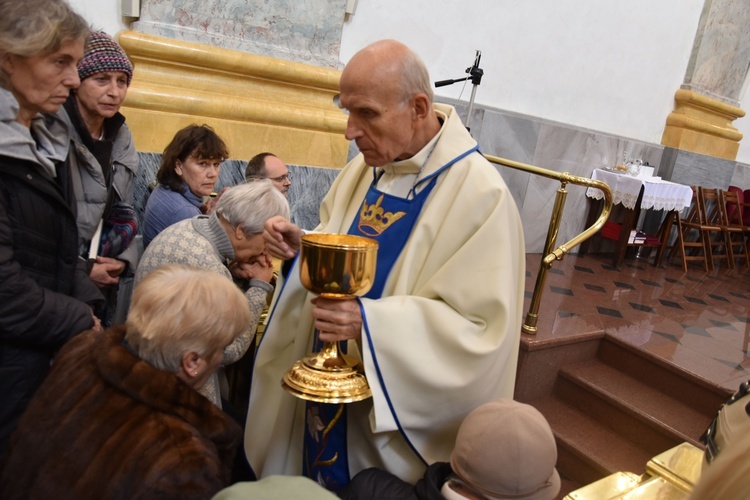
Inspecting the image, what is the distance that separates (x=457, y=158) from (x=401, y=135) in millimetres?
212

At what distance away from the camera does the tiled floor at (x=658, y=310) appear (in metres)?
4.09

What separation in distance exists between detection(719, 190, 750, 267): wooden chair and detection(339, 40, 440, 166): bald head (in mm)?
8025

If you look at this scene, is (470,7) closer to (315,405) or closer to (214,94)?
(214,94)

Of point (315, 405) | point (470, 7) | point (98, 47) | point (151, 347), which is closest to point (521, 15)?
point (470, 7)

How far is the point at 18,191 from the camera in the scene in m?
1.71

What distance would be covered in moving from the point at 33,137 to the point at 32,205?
265 mm

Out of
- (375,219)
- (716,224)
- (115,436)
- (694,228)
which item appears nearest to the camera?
(115,436)

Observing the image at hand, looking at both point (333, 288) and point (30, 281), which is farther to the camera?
point (30, 281)

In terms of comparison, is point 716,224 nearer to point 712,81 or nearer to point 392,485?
point 712,81

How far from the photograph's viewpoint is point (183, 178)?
3.09m

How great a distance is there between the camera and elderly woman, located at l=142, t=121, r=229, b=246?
299 cm

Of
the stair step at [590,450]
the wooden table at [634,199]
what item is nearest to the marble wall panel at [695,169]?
the wooden table at [634,199]

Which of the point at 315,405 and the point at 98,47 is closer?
the point at 315,405

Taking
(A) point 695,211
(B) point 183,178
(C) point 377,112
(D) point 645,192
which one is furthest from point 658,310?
(C) point 377,112
